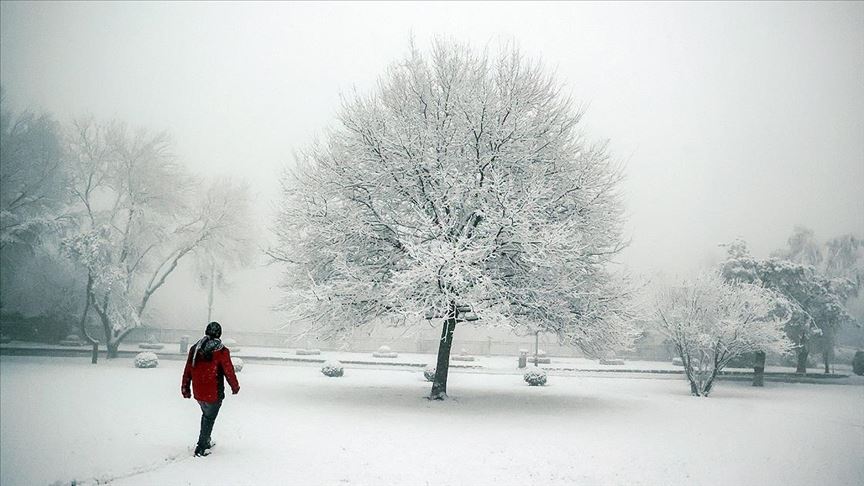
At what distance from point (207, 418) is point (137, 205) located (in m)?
30.9

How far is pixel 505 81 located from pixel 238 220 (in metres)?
25.9

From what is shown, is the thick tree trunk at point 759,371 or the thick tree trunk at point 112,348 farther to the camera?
the thick tree trunk at point 112,348

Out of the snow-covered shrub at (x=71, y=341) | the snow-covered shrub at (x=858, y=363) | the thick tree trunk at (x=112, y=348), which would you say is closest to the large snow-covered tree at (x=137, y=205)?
the thick tree trunk at (x=112, y=348)

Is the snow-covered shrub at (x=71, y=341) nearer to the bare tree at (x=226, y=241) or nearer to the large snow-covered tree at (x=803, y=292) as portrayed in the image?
the bare tree at (x=226, y=241)

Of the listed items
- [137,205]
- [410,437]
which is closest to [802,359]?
[410,437]

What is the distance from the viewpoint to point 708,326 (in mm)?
23578

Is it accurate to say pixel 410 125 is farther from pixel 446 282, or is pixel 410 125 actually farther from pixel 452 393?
pixel 452 393

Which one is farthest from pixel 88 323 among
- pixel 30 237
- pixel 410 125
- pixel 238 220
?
pixel 410 125

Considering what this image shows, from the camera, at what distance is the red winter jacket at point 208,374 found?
8.33m

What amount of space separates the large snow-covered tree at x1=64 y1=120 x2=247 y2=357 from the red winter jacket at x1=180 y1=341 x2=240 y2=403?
27557 millimetres

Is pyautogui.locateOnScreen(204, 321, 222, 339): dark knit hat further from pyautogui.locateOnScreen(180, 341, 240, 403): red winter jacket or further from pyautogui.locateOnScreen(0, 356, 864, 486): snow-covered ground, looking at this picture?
pyautogui.locateOnScreen(0, 356, 864, 486): snow-covered ground

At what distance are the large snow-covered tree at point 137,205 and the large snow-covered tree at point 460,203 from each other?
20253mm

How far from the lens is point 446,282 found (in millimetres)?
13977

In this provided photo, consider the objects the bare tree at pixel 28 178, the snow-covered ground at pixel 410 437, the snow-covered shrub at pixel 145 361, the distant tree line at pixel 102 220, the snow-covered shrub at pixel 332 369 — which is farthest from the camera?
the distant tree line at pixel 102 220
